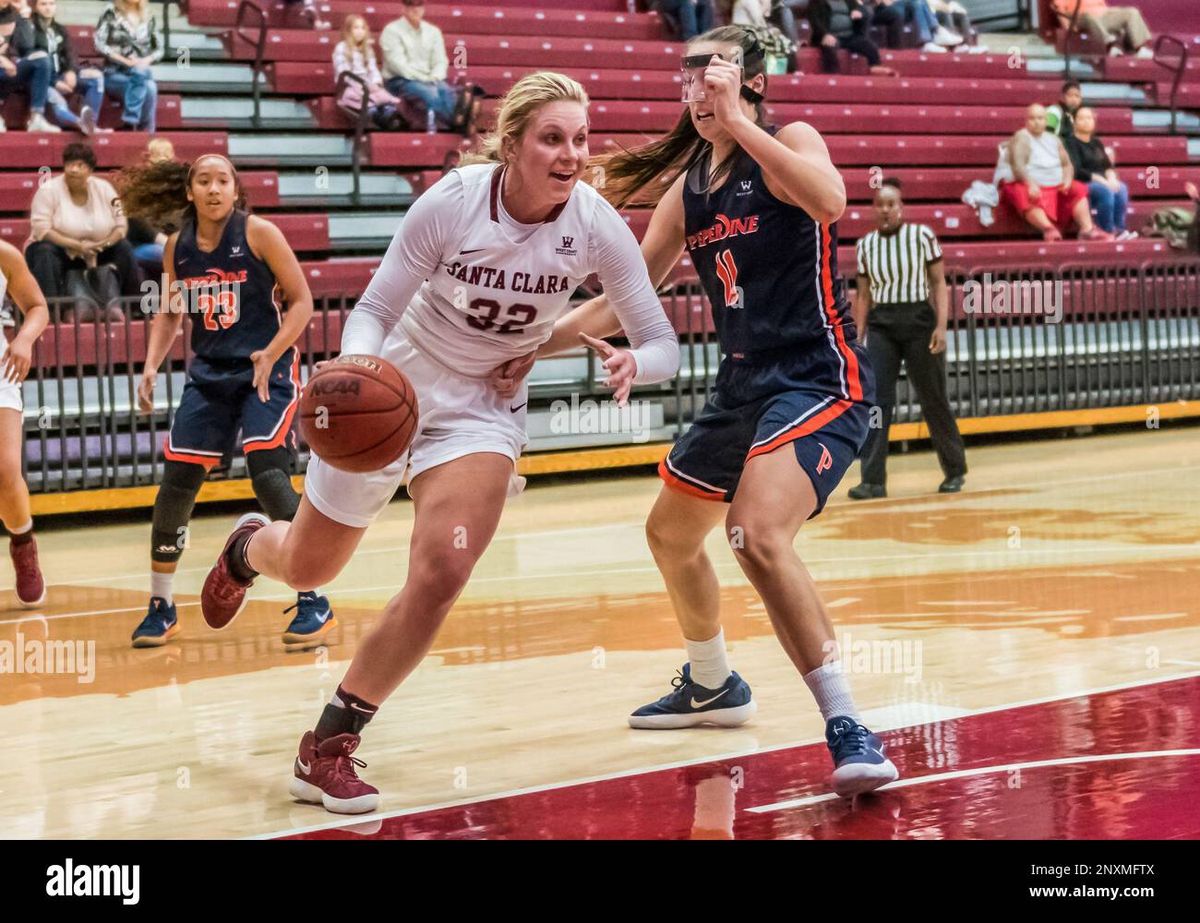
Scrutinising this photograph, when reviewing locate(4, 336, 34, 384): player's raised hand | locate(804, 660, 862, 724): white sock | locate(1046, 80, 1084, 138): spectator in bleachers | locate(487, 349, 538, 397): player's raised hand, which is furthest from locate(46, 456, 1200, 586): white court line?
locate(1046, 80, 1084, 138): spectator in bleachers

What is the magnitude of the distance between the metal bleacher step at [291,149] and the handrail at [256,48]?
216 millimetres

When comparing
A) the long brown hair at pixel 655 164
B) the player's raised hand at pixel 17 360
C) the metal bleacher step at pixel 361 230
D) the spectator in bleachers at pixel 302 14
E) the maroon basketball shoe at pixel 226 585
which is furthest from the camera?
the spectator in bleachers at pixel 302 14

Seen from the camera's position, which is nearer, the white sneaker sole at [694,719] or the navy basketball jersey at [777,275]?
the navy basketball jersey at [777,275]

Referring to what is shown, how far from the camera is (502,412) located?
4.86 metres

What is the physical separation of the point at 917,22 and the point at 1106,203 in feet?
11.9

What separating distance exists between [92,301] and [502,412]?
7.21 m

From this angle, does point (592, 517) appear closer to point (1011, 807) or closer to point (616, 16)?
point (1011, 807)

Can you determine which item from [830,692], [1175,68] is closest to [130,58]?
[830,692]

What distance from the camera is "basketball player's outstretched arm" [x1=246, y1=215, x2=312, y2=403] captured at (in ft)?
23.2

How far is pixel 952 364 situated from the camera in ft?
47.5

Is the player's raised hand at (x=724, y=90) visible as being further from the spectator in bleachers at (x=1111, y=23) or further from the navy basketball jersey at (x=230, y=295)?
the spectator in bleachers at (x=1111, y=23)

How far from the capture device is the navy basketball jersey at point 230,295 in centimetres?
727

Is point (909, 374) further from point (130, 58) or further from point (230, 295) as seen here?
point (130, 58)

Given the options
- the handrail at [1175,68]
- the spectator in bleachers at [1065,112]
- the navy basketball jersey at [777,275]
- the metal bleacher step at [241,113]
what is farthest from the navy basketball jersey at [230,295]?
the handrail at [1175,68]
